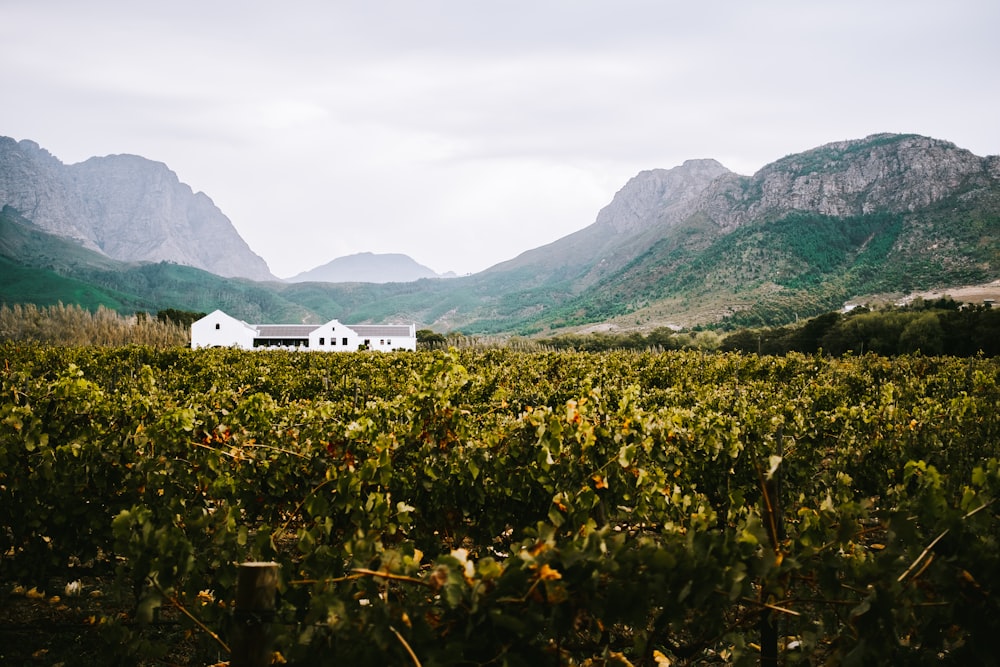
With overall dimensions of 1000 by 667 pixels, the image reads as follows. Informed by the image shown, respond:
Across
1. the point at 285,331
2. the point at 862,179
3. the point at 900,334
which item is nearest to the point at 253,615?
the point at 900,334

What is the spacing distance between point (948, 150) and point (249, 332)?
152 meters

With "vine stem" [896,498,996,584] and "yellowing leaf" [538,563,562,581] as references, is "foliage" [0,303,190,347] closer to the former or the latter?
"yellowing leaf" [538,563,562,581]

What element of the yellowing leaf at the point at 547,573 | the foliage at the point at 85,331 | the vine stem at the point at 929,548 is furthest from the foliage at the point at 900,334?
the foliage at the point at 85,331

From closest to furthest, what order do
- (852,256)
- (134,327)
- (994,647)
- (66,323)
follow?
(994,647), (134,327), (66,323), (852,256)

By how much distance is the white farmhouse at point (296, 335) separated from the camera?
217ft

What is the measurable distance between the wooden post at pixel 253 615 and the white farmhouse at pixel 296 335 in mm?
59024

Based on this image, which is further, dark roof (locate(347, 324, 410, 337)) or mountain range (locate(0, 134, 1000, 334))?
mountain range (locate(0, 134, 1000, 334))

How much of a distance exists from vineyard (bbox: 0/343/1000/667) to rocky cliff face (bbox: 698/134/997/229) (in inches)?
5899

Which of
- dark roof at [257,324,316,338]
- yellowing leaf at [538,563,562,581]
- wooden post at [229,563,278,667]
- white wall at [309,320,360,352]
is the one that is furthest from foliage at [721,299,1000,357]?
Answer: dark roof at [257,324,316,338]

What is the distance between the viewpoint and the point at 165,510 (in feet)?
9.70

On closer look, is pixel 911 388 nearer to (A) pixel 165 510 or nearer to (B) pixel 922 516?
(B) pixel 922 516

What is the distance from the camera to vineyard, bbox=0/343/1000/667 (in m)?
1.67

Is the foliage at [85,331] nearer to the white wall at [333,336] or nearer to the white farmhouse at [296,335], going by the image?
the white farmhouse at [296,335]

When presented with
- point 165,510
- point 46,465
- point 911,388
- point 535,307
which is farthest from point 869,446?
point 535,307
